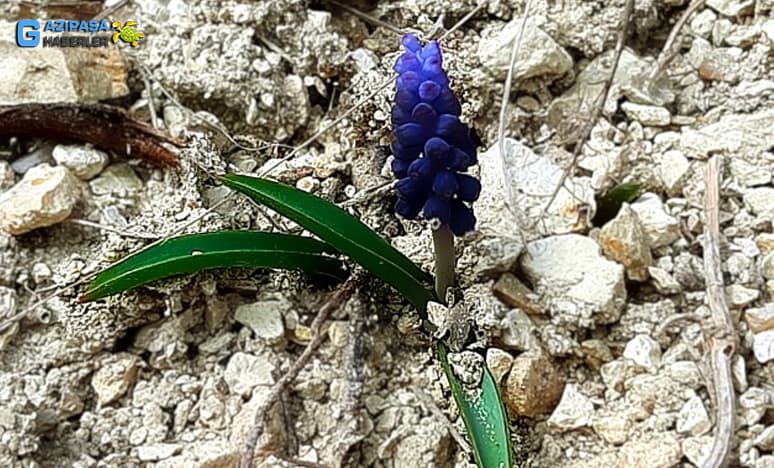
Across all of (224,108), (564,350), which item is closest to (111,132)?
(224,108)

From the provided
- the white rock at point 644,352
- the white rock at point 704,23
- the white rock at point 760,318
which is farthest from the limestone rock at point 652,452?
the white rock at point 704,23

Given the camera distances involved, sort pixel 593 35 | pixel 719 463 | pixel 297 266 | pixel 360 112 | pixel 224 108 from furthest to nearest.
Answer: pixel 593 35, pixel 224 108, pixel 360 112, pixel 297 266, pixel 719 463

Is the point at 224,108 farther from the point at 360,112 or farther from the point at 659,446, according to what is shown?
the point at 659,446

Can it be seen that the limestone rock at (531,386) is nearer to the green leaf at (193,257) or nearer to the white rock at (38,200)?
the green leaf at (193,257)

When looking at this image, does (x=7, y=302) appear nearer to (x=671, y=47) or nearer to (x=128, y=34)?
(x=128, y=34)

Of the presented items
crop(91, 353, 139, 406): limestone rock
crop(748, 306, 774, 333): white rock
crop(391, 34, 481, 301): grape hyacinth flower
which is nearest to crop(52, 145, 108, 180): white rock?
crop(91, 353, 139, 406): limestone rock

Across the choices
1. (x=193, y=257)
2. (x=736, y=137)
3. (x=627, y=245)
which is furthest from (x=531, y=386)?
(x=736, y=137)
